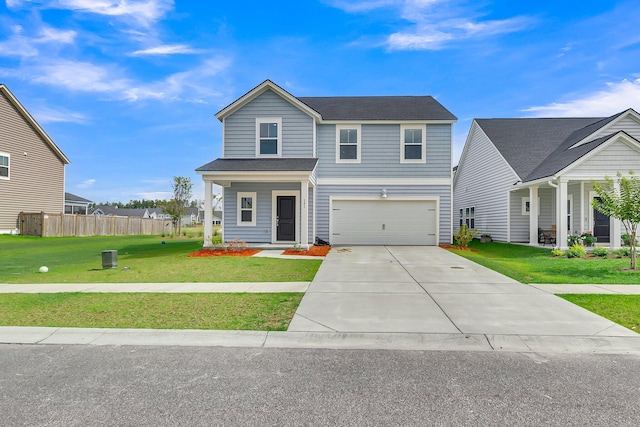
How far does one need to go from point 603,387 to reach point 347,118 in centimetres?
1583

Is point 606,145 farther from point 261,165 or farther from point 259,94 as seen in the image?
point 259,94

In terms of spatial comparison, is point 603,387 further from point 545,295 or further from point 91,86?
point 91,86

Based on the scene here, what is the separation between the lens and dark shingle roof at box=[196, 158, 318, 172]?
15.1 metres

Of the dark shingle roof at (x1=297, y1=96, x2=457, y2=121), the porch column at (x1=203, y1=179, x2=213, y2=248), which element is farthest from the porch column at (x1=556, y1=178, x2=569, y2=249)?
the porch column at (x1=203, y1=179, x2=213, y2=248)

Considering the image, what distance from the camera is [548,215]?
768 inches

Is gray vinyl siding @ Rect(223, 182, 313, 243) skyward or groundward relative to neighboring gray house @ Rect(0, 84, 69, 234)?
groundward

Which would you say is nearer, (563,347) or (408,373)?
(408,373)

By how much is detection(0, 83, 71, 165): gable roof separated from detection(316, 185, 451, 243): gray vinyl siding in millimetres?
22918

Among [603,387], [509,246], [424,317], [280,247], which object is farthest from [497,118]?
[603,387]

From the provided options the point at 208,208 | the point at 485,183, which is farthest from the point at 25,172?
the point at 485,183

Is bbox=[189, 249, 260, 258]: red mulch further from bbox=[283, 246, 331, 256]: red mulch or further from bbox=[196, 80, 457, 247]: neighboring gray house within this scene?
bbox=[196, 80, 457, 247]: neighboring gray house

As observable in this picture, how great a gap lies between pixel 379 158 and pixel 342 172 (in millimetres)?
1921

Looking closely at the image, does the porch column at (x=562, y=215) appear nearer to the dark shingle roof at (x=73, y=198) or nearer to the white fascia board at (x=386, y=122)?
the white fascia board at (x=386, y=122)

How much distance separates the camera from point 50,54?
15672 millimetres
